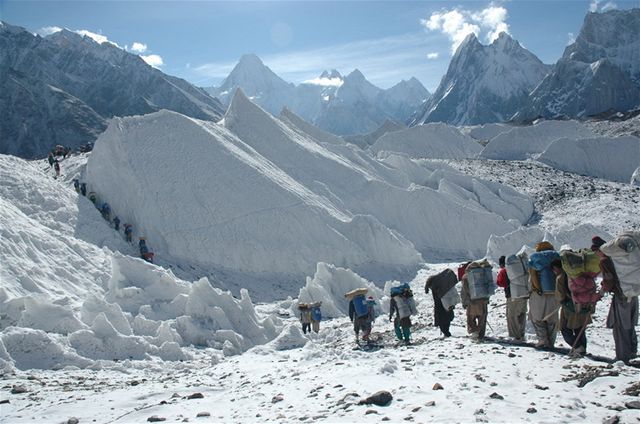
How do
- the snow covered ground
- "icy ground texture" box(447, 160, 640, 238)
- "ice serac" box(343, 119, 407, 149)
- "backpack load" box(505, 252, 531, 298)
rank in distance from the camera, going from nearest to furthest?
the snow covered ground → "backpack load" box(505, 252, 531, 298) → "icy ground texture" box(447, 160, 640, 238) → "ice serac" box(343, 119, 407, 149)

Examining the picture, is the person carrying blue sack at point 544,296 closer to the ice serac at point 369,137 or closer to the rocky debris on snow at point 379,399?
the rocky debris on snow at point 379,399

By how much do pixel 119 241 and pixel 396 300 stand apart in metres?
14.4

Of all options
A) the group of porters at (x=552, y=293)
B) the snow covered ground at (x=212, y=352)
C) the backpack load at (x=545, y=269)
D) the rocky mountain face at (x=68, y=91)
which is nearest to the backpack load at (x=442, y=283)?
the group of porters at (x=552, y=293)

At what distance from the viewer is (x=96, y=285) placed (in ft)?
55.2

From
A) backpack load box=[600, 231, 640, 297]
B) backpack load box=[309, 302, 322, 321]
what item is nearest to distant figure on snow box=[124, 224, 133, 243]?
backpack load box=[309, 302, 322, 321]

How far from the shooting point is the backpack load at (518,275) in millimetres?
9695

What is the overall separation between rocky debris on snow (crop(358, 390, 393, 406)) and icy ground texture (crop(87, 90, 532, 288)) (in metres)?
16.4

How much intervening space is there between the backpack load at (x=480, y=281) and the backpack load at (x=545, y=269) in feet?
4.52

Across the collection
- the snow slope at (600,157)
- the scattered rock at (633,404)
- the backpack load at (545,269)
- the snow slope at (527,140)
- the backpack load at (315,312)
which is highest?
the snow slope at (527,140)

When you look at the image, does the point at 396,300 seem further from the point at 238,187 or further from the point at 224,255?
the point at 238,187

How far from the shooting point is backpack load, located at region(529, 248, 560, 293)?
29.4 feet

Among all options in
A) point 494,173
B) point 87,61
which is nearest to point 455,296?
point 494,173

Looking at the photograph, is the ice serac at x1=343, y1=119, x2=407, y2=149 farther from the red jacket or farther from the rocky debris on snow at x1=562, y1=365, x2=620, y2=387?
the rocky debris on snow at x1=562, y1=365, x2=620, y2=387

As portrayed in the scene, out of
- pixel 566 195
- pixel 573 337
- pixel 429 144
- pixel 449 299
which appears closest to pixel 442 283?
pixel 449 299
